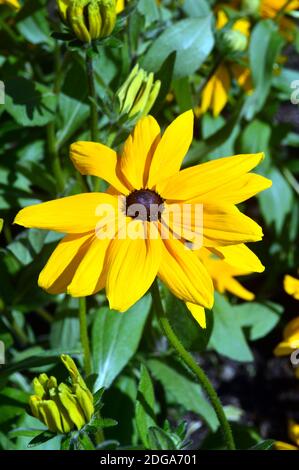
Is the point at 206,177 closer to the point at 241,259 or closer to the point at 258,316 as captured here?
the point at 241,259

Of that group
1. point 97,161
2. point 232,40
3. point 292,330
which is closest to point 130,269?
point 97,161

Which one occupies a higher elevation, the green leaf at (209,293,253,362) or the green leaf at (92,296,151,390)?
the green leaf at (92,296,151,390)

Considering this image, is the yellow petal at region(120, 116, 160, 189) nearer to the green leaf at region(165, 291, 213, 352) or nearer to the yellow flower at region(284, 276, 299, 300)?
the green leaf at region(165, 291, 213, 352)

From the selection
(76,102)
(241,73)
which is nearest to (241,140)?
(241,73)

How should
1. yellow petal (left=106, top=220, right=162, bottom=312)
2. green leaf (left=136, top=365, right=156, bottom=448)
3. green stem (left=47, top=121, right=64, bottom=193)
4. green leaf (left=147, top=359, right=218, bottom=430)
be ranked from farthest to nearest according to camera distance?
green leaf (left=147, top=359, right=218, bottom=430) → green stem (left=47, top=121, right=64, bottom=193) → green leaf (left=136, top=365, right=156, bottom=448) → yellow petal (left=106, top=220, right=162, bottom=312)

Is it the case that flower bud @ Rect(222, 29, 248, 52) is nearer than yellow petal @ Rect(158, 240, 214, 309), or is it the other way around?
yellow petal @ Rect(158, 240, 214, 309)

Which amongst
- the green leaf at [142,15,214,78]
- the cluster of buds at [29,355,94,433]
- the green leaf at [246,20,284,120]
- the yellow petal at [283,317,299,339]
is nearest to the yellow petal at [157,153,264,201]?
the cluster of buds at [29,355,94,433]

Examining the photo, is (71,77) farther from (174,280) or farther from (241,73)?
(174,280)
